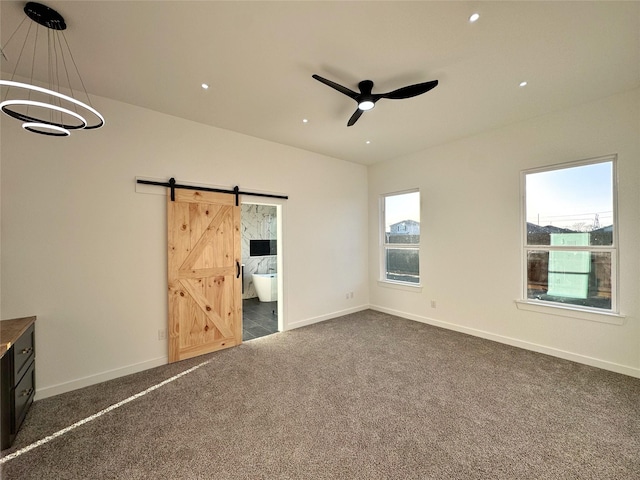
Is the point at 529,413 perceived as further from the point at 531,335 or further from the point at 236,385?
the point at 236,385

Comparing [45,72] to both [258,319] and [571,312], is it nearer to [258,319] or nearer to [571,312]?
[258,319]

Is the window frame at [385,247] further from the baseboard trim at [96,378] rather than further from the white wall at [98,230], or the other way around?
the baseboard trim at [96,378]

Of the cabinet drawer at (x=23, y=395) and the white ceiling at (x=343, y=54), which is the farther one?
the cabinet drawer at (x=23, y=395)

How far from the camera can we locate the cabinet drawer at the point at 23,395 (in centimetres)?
201

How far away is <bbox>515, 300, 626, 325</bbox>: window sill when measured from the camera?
9.77 feet

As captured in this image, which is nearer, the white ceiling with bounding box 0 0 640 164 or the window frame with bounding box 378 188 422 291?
the white ceiling with bounding box 0 0 640 164

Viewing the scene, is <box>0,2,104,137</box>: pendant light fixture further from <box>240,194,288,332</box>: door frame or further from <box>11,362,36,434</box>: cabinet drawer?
<box>240,194,288,332</box>: door frame

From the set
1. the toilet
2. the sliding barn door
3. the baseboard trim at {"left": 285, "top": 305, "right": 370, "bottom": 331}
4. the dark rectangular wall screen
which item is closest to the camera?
the sliding barn door

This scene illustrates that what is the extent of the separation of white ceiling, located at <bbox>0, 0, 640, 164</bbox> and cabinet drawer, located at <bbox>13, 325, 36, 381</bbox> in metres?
2.41

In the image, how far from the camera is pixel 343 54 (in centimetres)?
227

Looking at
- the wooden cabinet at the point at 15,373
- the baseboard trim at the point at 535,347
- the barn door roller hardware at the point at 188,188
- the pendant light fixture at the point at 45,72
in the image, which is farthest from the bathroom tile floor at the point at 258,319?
the pendant light fixture at the point at 45,72

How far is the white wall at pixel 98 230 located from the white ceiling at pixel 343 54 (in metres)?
0.45

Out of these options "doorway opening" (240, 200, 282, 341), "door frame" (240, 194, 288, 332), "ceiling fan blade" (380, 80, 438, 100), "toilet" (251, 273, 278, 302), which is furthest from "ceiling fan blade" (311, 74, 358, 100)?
"toilet" (251, 273, 278, 302)

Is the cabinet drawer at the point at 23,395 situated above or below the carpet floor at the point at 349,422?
above
